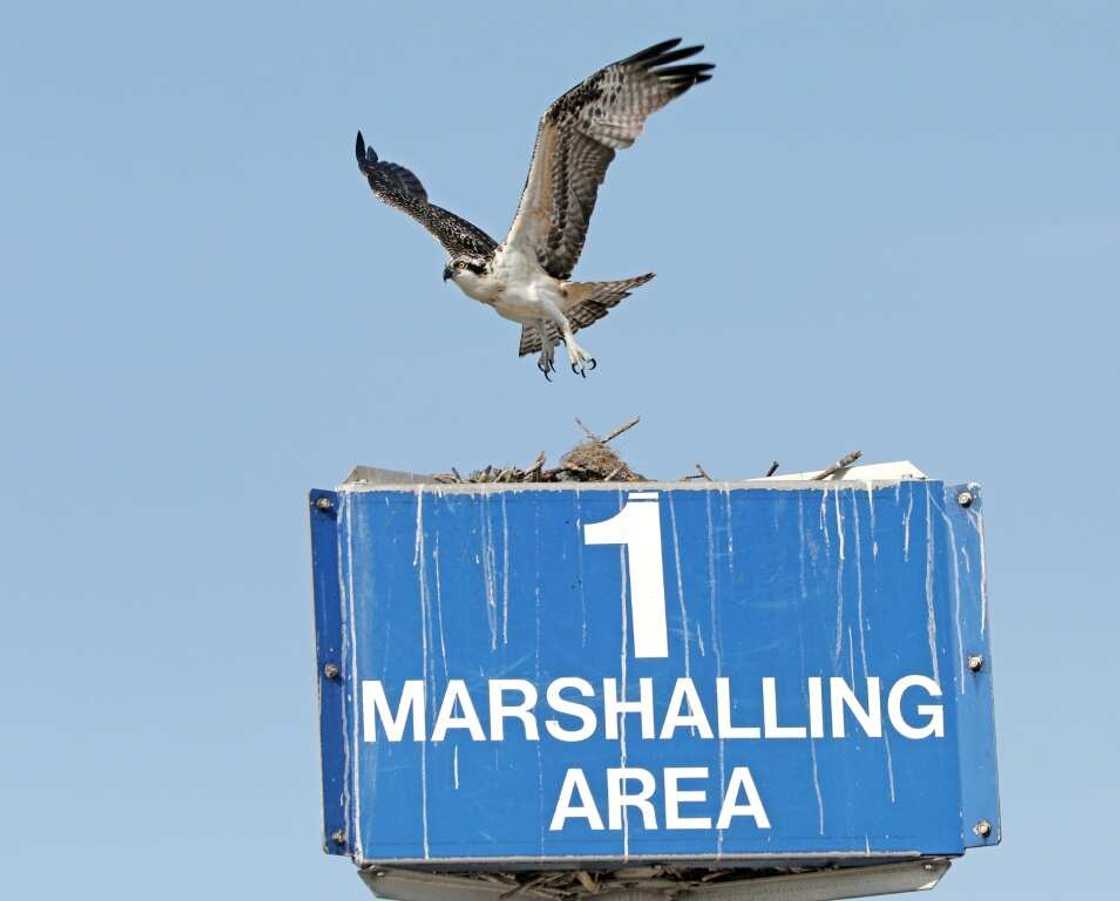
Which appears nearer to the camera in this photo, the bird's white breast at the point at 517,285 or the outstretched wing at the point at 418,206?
the bird's white breast at the point at 517,285

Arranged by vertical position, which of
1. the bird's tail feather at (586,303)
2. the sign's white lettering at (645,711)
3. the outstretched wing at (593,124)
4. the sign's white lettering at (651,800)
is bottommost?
the sign's white lettering at (651,800)

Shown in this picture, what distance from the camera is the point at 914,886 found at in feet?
41.8

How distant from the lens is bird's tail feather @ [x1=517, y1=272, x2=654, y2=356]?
1952 cm

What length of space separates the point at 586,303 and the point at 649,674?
7459mm

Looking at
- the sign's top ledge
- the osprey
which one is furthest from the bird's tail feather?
the sign's top ledge

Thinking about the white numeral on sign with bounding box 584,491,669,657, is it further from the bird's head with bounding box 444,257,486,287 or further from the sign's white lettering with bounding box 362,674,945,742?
the bird's head with bounding box 444,257,486,287

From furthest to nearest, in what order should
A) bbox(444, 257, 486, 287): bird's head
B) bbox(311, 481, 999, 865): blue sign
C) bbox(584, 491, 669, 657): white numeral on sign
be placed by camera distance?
bbox(444, 257, 486, 287): bird's head, bbox(584, 491, 669, 657): white numeral on sign, bbox(311, 481, 999, 865): blue sign

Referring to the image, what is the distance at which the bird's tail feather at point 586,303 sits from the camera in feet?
64.0

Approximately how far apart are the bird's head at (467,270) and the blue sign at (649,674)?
6711 millimetres

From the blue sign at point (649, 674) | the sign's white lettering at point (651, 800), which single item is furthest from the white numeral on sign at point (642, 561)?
the sign's white lettering at point (651, 800)

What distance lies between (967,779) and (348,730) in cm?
304

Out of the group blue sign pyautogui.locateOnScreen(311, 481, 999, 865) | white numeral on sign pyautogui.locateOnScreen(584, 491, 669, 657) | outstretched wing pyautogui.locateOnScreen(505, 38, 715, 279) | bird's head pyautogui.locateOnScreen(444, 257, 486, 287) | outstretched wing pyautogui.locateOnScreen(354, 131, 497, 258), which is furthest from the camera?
outstretched wing pyautogui.locateOnScreen(354, 131, 497, 258)

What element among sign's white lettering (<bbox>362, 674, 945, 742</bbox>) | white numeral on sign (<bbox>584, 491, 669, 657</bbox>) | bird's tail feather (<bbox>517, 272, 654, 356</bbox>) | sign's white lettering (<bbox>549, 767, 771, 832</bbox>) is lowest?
sign's white lettering (<bbox>549, 767, 771, 832</bbox>)

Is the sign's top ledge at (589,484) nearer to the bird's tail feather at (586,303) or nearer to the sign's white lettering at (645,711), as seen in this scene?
the sign's white lettering at (645,711)
